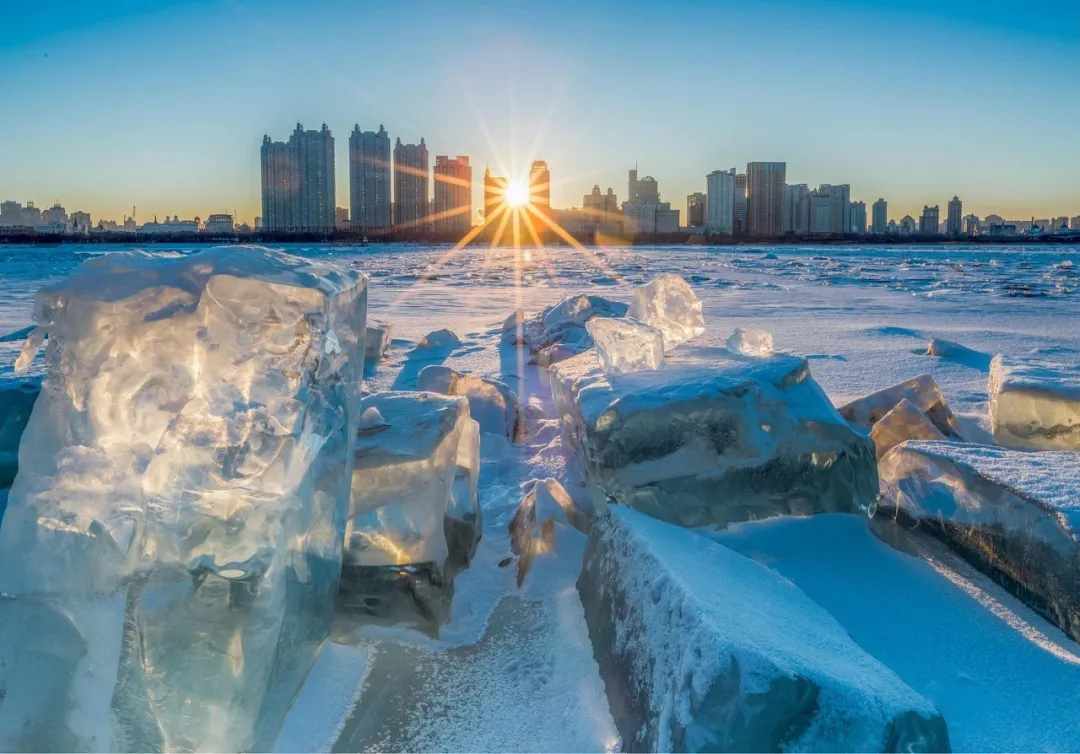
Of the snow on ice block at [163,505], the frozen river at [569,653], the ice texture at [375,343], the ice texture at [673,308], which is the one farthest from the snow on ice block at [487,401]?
the ice texture at [375,343]

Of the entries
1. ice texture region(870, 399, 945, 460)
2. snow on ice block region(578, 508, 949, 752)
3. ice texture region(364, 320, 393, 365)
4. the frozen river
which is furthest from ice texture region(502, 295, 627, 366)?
snow on ice block region(578, 508, 949, 752)

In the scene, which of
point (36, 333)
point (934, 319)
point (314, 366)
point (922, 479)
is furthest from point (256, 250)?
point (934, 319)

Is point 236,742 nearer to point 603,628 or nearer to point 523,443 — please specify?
point 603,628

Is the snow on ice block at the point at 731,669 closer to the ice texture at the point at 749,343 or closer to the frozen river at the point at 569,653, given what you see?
the frozen river at the point at 569,653

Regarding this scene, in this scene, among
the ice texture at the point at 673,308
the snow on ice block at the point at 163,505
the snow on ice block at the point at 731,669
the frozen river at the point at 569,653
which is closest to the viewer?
the snow on ice block at the point at 731,669

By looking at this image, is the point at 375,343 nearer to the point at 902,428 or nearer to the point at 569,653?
the point at 902,428

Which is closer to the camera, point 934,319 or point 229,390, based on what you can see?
point 229,390

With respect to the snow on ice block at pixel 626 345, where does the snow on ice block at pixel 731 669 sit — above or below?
below

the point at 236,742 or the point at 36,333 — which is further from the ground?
the point at 36,333
